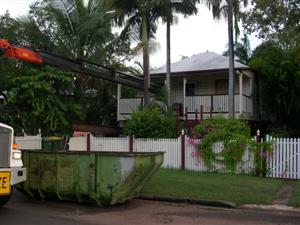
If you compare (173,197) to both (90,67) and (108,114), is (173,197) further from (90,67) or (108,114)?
(108,114)

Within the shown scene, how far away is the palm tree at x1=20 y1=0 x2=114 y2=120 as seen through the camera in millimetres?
28016

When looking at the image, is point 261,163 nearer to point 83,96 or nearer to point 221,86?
point 221,86

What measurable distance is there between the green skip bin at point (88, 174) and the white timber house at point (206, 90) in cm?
1518

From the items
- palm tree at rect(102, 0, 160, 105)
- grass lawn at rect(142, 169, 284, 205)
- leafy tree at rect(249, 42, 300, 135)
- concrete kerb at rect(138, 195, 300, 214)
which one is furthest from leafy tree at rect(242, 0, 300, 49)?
concrete kerb at rect(138, 195, 300, 214)

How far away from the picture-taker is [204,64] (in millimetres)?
31172

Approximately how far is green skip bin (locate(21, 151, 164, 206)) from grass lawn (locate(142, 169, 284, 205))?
1.56 meters

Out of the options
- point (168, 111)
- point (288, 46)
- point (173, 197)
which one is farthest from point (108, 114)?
point (173, 197)

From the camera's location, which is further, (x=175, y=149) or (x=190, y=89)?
(x=190, y=89)

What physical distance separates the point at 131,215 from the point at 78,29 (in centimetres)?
1880

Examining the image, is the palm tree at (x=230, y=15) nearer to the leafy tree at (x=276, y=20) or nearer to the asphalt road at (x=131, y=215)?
the leafy tree at (x=276, y=20)

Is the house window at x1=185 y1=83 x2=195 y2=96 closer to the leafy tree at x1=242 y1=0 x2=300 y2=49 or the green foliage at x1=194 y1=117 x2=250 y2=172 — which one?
the leafy tree at x1=242 y1=0 x2=300 y2=49

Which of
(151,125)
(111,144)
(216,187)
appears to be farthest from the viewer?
(111,144)

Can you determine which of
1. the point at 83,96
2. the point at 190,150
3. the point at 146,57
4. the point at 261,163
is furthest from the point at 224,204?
the point at 83,96

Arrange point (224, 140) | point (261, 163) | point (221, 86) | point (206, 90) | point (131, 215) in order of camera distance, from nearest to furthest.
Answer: point (131, 215)
point (261, 163)
point (224, 140)
point (221, 86)
point (206, 90)
